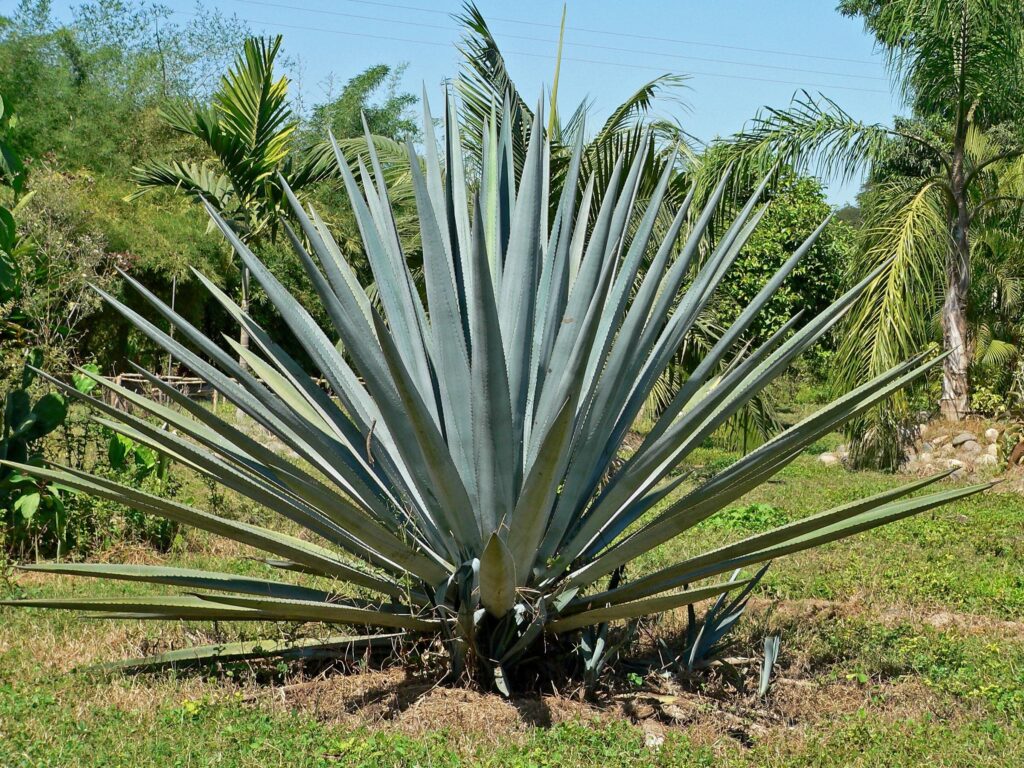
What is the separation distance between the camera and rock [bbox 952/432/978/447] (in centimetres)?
1335

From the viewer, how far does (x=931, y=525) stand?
9.04 m

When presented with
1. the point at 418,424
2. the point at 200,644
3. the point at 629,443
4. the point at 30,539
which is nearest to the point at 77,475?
the point at 200,644

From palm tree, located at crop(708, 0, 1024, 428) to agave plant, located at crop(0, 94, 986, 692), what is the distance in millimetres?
8782

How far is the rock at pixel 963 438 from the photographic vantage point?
43.8ft

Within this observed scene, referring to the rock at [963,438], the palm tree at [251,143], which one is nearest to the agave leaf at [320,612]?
the palm tree at [251,143]

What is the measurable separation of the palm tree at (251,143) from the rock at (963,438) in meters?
8.42

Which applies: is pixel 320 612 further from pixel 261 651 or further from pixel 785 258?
pixel 785 258

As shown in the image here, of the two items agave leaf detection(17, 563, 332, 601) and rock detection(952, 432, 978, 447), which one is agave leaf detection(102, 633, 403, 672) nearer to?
agave leaf detection(17, 563, 332, 601)

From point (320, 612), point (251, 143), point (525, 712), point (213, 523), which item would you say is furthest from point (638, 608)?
point (251, 143)

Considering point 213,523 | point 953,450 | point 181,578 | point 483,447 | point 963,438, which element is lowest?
point 953,450

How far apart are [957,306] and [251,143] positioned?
8.94 metres

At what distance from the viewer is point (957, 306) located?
13508 mm

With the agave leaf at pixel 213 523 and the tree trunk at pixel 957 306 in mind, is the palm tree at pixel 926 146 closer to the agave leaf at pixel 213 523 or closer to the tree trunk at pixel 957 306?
the tree trunk at pixel 957 306

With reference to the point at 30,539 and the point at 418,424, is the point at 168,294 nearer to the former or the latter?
the point at 30,539
